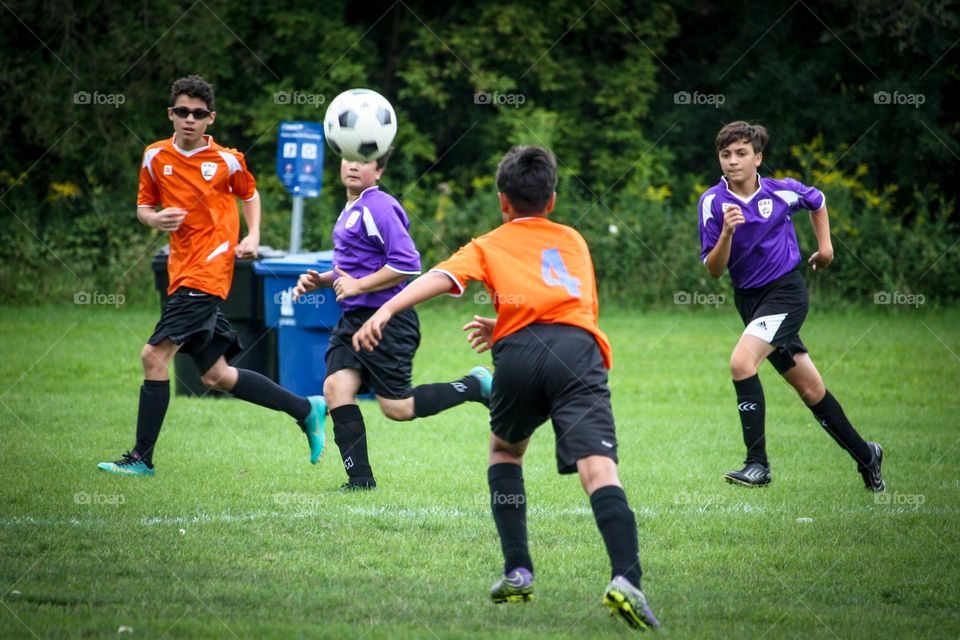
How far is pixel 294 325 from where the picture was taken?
1036 cm

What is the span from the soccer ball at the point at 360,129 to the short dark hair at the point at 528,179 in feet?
8.22

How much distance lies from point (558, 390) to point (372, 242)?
2.61 metres

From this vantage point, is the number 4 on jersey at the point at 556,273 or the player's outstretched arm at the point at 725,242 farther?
the player's outstretched arm at the point at 725,242

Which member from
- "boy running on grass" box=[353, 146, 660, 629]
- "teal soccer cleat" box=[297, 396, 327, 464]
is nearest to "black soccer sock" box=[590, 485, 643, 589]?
"boy running on grass" box=[353, 146, 660, 629]

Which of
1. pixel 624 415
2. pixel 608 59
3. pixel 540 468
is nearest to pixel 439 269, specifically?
pixel 540 468

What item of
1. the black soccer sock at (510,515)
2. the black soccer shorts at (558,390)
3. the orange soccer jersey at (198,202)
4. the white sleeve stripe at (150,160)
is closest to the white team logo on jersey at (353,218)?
the orange soccer jersey at (198,202)

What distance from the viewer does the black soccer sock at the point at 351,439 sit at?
22.4ft

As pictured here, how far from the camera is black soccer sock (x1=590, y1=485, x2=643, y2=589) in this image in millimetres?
4246

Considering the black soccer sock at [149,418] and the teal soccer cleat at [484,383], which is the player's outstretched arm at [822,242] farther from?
the black soccer sock at [149,418]

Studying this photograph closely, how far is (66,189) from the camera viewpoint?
20703mm

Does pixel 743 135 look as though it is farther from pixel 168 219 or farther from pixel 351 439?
pixel 168 219

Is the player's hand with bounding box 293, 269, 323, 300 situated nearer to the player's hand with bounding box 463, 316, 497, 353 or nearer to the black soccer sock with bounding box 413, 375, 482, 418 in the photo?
the black soccer sock with bounding box 413, 375, 482, 418

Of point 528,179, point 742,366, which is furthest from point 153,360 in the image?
point 742,366

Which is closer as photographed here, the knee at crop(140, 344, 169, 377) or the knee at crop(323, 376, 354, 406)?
the knee at crop(323, 376, 354, 406)
